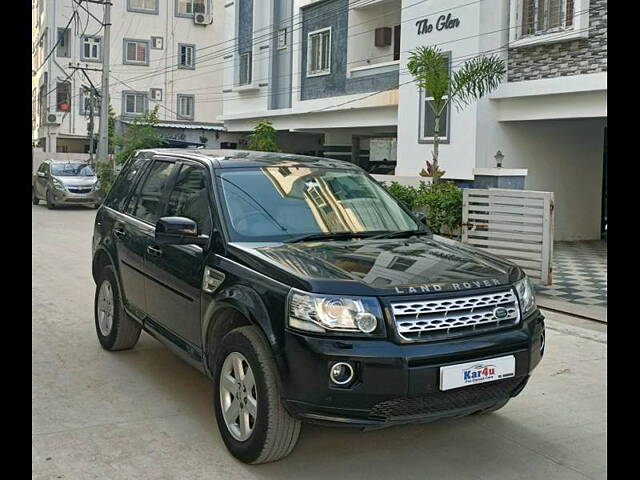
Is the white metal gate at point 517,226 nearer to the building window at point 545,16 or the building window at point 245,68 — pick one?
the building window at point 545,16

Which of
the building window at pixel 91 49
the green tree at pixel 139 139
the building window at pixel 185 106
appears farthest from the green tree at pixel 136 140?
the building window at pixel 91 49

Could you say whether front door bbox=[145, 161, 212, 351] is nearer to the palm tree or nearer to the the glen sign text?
the palm tree

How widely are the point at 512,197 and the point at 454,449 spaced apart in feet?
18.2

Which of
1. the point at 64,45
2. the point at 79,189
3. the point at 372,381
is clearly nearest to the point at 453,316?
the point at 372,381

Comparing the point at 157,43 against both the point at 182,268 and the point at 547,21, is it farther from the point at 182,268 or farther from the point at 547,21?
the point at 182,268

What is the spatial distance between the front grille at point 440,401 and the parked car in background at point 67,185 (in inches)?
754

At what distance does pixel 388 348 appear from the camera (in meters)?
3.55

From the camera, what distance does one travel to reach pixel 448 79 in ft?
43.2

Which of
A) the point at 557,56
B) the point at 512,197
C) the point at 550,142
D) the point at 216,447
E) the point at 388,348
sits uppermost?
the point at 557,56

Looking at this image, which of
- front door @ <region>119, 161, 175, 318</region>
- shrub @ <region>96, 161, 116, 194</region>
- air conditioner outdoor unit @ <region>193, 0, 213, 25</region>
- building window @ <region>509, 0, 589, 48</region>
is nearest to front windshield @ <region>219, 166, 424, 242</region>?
front door @ <region>119, 161, 175, 318</region>

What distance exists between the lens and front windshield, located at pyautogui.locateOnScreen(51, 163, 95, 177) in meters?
21.8

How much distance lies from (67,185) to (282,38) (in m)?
8.46
